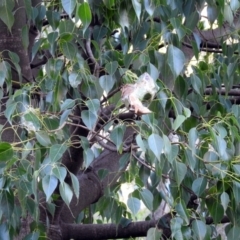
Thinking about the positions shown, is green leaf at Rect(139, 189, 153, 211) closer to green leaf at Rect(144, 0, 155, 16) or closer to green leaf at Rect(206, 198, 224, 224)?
green leaf at Rect(206, 198, 224, 224)

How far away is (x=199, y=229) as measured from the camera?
131 cm

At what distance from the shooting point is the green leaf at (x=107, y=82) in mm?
1318

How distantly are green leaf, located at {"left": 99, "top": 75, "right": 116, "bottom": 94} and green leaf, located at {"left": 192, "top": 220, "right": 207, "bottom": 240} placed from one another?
1.17ft

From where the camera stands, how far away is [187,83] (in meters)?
1.47

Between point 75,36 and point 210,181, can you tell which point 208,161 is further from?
point 75,36

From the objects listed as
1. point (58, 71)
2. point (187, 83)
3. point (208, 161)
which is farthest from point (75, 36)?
point (208, 161)

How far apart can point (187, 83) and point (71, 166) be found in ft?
1.44

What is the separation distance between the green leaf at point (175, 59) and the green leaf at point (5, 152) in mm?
395

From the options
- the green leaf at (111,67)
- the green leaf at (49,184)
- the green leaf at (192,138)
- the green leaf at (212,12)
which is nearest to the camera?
the green leaf at (49,184)

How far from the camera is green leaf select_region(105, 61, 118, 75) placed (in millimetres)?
1324

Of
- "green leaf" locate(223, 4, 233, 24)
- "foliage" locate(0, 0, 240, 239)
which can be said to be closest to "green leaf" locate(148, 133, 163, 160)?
"foliage" locate(0, 0, 240, 239)

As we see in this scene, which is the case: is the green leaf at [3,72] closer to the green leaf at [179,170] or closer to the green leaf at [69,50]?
the green leaf at [69,50]

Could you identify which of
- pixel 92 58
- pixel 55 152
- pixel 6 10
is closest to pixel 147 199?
pixel 55 152

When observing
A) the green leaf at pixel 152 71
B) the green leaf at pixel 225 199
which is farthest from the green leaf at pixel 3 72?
the green leaf at pixel 225 199
